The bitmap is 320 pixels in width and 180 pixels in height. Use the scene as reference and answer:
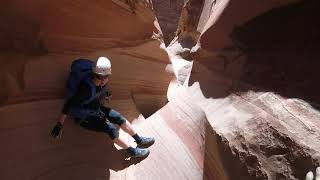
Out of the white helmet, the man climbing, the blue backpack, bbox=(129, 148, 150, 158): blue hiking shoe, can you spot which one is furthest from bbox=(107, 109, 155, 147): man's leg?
the white helmet

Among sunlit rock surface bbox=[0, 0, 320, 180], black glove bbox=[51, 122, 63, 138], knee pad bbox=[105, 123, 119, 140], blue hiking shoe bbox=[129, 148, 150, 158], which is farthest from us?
blue hiking shoe bbox=[129, 148, 150, 158]

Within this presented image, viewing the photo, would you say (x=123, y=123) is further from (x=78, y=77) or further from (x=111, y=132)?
(x=78, y=77)

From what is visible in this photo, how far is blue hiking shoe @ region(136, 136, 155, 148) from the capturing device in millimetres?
5348

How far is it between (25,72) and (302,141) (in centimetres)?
360

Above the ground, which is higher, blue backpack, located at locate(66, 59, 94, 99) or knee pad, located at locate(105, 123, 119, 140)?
blue backpack, located at locate(66, 59, 94, 99)

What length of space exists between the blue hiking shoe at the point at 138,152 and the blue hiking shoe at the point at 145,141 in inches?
5.6

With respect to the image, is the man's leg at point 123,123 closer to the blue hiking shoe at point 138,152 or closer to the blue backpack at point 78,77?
the blue hiking shoe at point 138,152

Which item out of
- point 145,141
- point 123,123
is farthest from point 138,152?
point 123,123

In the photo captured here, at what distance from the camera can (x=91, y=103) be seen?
492 cm

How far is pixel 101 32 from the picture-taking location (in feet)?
19.9

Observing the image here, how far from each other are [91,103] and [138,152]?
928 millimetres

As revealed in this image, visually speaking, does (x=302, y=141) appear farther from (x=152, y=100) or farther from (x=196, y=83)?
(x=152, y=100)

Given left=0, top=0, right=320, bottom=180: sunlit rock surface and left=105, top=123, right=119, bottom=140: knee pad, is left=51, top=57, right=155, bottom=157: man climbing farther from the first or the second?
left=0, top=0, right=320, bottom=180: sunlit rock surface


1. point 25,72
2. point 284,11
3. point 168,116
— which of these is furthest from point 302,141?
point 25,72
